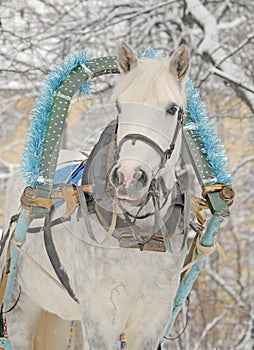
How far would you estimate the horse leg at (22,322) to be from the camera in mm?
3982

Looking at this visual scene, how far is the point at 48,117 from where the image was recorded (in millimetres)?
3348

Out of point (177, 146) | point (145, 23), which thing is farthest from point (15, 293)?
point (145, 23)

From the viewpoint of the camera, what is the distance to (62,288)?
3336 millimetres

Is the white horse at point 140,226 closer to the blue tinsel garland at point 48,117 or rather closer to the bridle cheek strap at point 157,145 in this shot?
the bridle cheek strap at point 157,145

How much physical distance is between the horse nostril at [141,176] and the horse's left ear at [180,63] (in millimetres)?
578

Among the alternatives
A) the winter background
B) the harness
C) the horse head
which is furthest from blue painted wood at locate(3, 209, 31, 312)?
the winter background

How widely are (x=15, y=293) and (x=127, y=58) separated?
5.65 ft

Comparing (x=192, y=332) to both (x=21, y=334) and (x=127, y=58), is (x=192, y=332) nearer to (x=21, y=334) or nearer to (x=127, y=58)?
(x=21, y=334)

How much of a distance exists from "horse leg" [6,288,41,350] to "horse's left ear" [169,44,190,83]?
5.75 ft

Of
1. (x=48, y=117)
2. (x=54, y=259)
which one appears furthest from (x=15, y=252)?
(x=48, y=117)

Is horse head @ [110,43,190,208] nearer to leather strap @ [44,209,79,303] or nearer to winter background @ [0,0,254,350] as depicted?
leather strap @ [44,209,79,303]

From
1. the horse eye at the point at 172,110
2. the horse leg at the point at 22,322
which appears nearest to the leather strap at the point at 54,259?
the horse leg at the point at 22,322

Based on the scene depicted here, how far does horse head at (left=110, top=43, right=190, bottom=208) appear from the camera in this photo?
8.56ft

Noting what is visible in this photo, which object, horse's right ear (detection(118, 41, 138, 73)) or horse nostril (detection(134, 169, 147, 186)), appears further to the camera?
horse's right ear (detection(118, 41, 138, 73))
